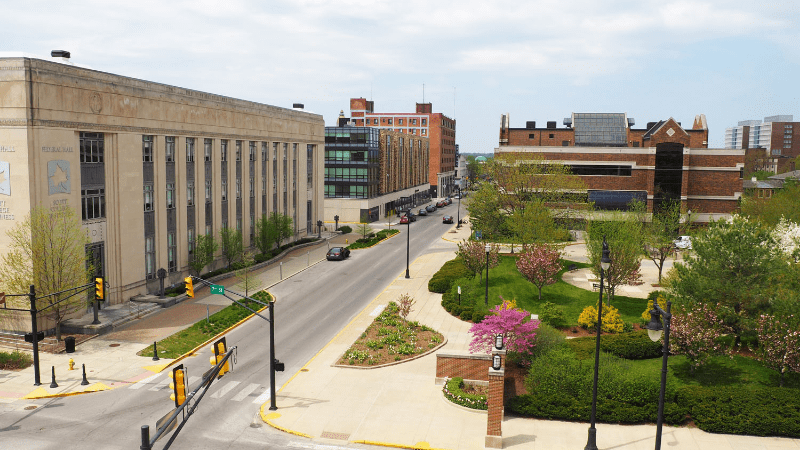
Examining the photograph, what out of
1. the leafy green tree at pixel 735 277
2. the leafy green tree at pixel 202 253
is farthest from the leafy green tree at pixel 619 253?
the leafy green tree at pixel 202 253

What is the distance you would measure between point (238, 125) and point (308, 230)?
864 inches

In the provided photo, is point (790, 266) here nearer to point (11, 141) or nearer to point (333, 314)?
point (333, 314)

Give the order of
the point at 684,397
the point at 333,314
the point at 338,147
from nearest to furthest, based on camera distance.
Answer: the point at 684,397, the point at 333,314, the point at 338,147

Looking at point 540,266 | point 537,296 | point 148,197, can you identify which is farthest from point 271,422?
point 537,296

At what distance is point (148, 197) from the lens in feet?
144

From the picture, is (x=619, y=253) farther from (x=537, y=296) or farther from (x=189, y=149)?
(x=189, y=149)

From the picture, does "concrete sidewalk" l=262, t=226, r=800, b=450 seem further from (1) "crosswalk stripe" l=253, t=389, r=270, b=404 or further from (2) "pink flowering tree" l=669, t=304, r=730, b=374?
(2) "pink flowering tree" l=669, t=304, r=730, b=374

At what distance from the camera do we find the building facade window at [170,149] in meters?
46.3

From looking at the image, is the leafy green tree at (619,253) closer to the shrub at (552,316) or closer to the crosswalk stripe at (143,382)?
the shrub at (552,316)

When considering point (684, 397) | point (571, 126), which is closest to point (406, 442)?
point (684, 397)

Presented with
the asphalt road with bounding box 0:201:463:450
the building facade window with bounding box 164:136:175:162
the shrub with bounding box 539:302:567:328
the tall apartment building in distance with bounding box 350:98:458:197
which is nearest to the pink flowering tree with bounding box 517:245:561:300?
the shrub with bounding box 539:302:567:328

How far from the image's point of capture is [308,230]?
2945 inches

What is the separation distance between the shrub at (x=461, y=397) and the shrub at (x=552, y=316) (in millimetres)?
11718

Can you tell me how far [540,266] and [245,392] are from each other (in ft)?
75.8
